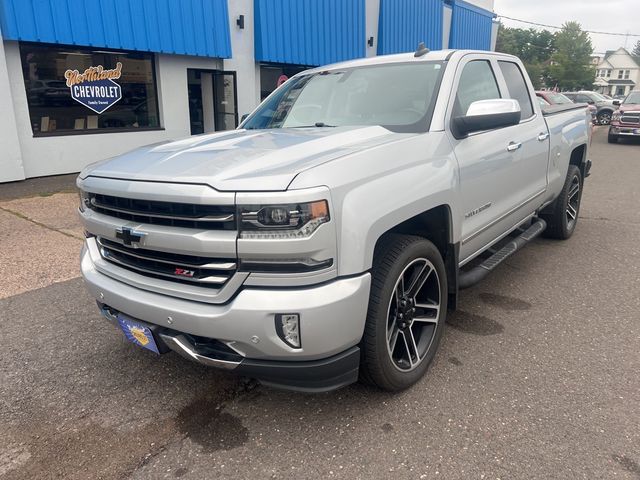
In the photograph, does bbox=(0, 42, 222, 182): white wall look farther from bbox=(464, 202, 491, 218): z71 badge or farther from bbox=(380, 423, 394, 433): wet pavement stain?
bbox=(380, 423, 394, 433): wet pavement stain

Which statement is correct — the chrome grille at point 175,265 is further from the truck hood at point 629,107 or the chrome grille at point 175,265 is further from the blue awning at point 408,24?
the truck hood at point 629,107

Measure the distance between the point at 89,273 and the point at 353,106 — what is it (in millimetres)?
2059

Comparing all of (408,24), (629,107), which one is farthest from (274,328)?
(629,107)

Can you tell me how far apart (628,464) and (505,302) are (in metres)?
1.93

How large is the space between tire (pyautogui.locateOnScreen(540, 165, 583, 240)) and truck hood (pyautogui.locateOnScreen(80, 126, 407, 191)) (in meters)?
3.41

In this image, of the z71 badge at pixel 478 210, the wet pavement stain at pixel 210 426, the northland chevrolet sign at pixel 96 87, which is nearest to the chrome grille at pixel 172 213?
the wet pavement stain at pixel 210 426

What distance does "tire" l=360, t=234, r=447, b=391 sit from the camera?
2.50 m

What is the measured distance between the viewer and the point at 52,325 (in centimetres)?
386

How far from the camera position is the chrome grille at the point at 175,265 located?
2.26 m

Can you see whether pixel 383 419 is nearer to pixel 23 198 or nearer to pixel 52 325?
pixel 52 325

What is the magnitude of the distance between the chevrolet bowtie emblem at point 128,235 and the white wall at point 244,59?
1052cm

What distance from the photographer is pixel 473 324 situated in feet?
12.4

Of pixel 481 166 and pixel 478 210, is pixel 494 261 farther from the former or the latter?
pixel 481 166

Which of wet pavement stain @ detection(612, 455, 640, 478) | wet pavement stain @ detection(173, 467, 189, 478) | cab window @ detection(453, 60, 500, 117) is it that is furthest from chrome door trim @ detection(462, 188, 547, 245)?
wet pavement stain @ detection(173, 467, 189, 478)
